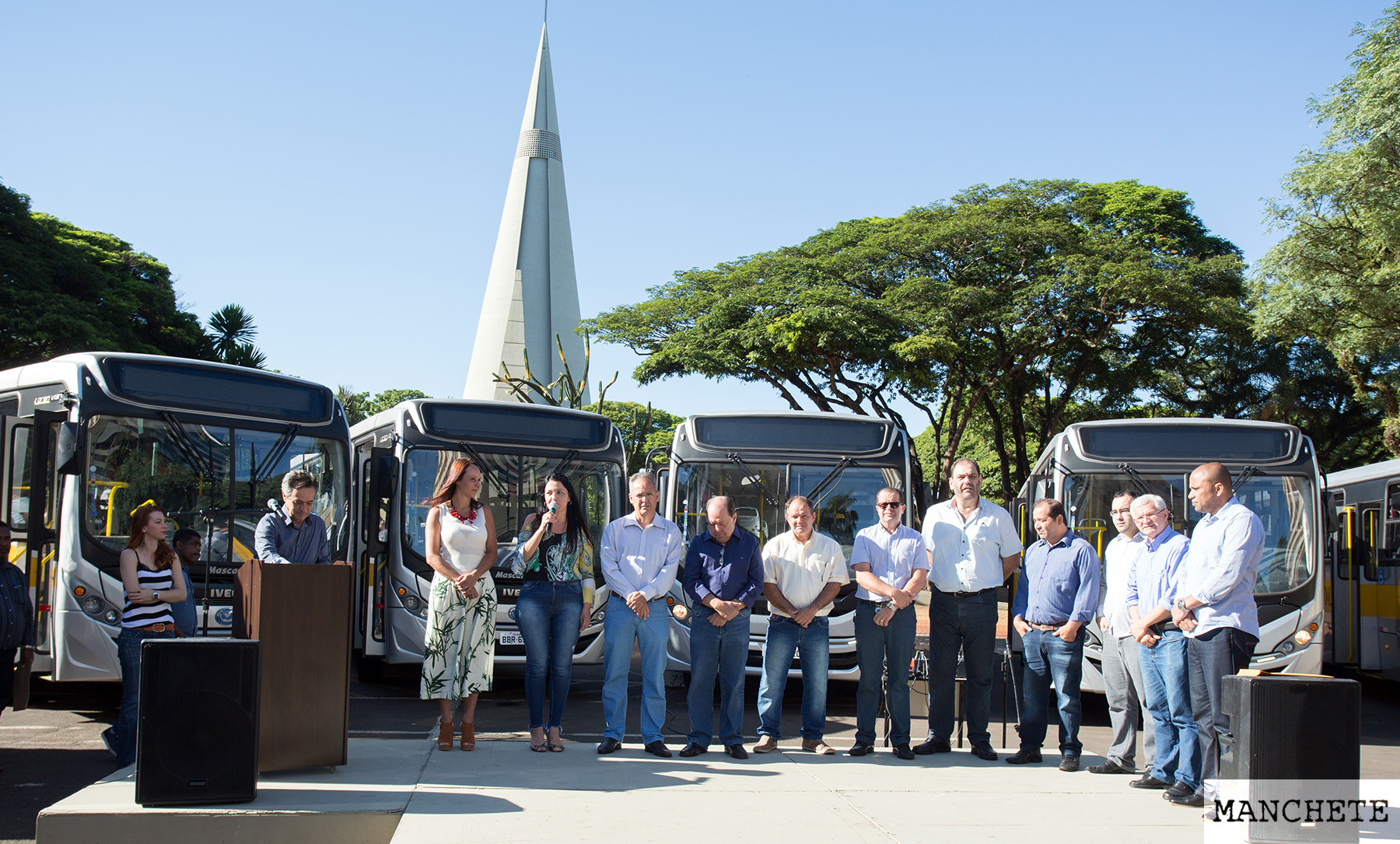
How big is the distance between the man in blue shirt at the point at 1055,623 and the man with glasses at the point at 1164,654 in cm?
42

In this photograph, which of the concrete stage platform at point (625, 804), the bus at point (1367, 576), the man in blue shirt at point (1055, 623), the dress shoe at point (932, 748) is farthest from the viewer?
the bus at point (1367, 576)

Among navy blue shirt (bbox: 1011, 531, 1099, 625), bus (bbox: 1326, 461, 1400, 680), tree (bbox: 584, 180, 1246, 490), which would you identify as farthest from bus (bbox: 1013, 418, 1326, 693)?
tree (bbox: 584, 180, 1246, 490)

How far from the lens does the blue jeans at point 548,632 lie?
6816 millimetres

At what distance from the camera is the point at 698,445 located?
1009 centimetres

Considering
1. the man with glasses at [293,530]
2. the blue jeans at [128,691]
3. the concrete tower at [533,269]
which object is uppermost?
the concrete tower at [533,269]

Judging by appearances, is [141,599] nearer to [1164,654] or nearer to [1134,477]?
[1164,654]

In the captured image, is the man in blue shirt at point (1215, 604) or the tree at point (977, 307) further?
the tree at point (977, 307)

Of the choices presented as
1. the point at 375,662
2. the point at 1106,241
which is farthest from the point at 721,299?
the point at 375,662

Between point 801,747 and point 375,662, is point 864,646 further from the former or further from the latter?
point 375,662

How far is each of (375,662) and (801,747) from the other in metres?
5.31

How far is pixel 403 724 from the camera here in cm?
874

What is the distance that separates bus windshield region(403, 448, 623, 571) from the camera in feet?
32.2

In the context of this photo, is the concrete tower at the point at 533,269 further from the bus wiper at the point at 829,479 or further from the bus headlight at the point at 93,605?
the bus headlight at the point at 93,605

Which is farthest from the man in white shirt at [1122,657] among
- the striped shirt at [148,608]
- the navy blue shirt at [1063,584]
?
the striped shirt at [148,608]
